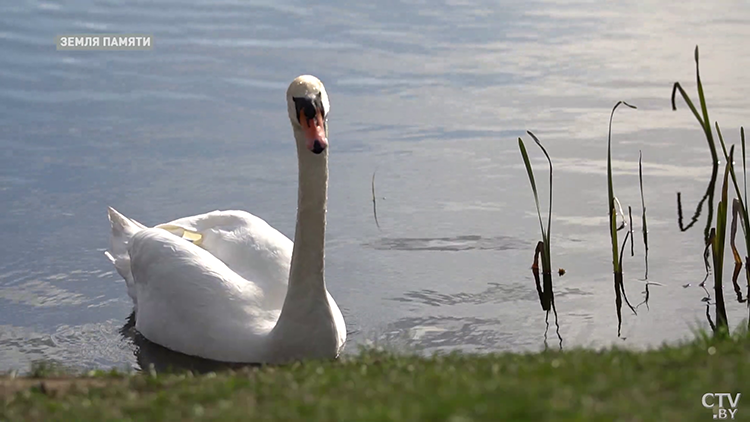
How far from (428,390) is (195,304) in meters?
3.74

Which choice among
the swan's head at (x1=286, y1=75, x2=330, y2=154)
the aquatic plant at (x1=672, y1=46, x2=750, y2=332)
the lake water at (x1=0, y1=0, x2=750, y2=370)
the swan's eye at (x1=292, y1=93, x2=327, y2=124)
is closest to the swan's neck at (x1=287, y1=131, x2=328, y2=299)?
the swan's head at (x1=286, y1=75, x2=330, y2=154)

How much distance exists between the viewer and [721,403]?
4863 millimetres

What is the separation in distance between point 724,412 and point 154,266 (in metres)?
5.36

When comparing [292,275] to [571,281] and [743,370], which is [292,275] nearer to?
[571,281]

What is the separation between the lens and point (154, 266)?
9117 mm

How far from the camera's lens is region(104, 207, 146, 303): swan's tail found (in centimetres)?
1005

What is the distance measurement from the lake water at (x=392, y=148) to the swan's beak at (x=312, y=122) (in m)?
1.93

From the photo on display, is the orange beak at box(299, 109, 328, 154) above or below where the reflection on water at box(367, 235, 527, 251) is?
above

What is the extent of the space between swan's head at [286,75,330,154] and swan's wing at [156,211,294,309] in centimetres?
140

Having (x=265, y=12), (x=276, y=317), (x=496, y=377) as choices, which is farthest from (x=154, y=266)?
(x=265, y=12)

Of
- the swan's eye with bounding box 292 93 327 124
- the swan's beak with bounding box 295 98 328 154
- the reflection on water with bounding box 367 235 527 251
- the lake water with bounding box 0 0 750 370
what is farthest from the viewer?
the reflection on water with bounding box 367 235 527 251

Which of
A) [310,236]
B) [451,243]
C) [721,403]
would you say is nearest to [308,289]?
[310,236]

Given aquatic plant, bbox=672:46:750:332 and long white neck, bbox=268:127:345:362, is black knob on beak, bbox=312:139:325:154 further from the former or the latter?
aquatic plant, bbox=672:46:750:332

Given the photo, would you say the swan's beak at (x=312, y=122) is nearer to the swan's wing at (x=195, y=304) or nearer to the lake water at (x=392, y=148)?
the swan's wing at (x=195, y=304)
